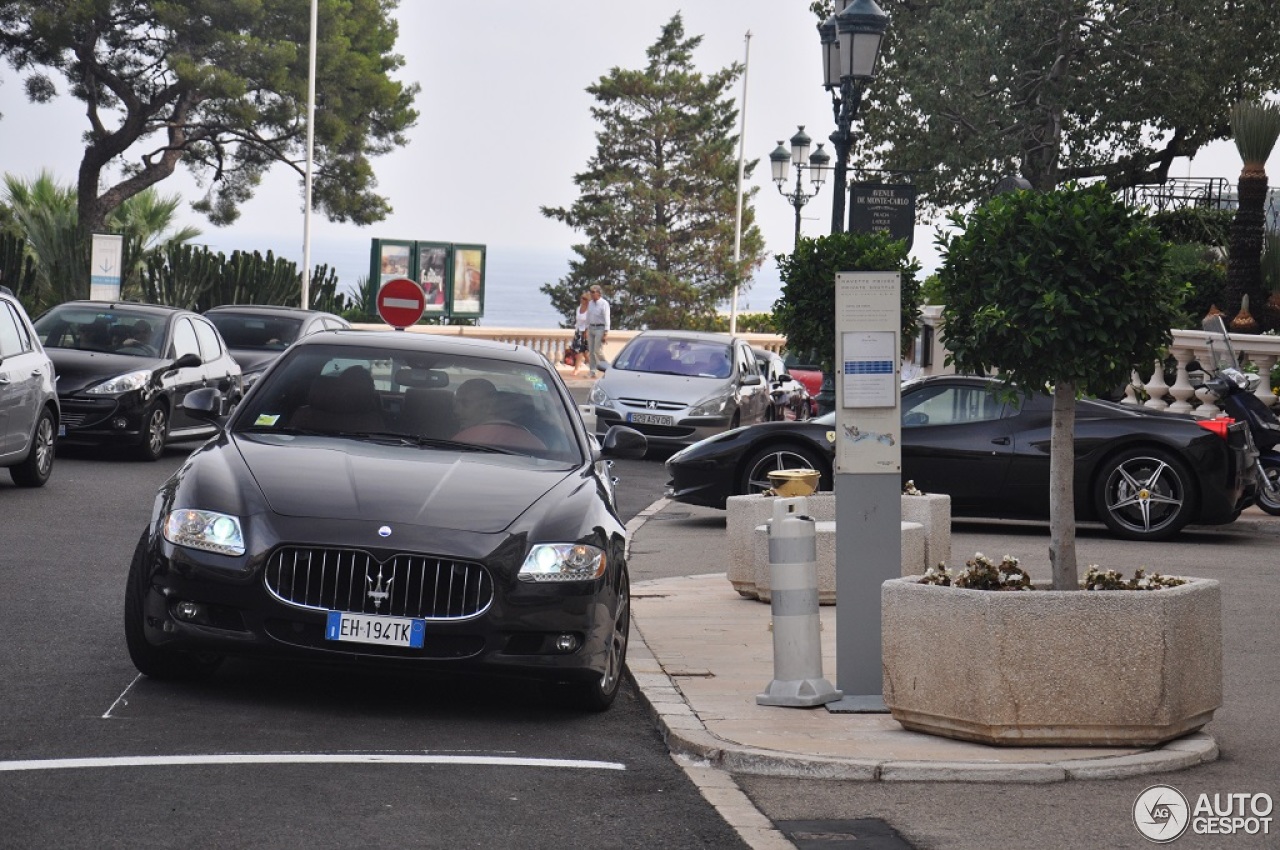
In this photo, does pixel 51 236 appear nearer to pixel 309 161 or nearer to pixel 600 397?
pixel 309 161

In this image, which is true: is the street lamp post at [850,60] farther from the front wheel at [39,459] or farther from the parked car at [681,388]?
the front wheel at [39,459]

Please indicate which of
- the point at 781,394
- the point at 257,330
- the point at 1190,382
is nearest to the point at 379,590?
the point at 1190,382

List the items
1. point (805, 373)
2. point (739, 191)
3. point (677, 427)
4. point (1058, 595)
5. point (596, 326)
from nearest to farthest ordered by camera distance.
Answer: point (1058, 595) < point (677, 427) < point (805, 373) < point (596, 326) < point (739, 191)

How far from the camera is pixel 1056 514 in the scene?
7984 millimetres

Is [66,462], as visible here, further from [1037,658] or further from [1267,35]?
[1267,35]

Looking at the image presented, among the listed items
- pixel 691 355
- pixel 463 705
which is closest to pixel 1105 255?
pixel 463 705

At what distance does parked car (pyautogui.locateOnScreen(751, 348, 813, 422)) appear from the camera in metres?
27.7

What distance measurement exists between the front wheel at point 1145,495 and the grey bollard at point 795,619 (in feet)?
26.6

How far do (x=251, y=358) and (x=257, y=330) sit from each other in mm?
1022

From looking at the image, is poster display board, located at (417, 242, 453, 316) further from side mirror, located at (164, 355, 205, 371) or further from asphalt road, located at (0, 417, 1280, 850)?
asphalt road, located at (0, 417, 1280, 850)

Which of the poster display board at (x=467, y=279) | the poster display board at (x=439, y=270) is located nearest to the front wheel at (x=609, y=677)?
the poster display board at (x=439, y=270)

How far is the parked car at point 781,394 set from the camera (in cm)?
2767

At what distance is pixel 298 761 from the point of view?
6.69 metres

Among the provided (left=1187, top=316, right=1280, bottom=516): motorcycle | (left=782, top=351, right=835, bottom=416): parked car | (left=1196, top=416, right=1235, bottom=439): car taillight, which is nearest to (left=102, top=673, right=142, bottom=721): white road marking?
(left=1196, top=416, right=1235, bottom=439): car taillight
